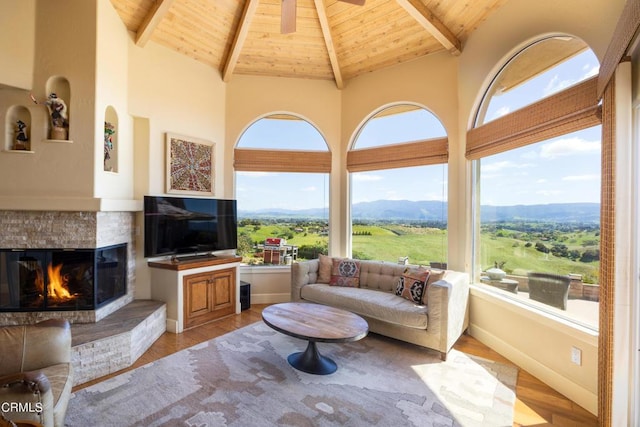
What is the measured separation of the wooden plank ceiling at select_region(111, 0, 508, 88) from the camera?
3568mm

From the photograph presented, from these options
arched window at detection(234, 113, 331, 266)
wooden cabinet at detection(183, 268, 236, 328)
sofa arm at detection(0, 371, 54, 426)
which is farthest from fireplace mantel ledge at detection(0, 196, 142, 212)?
arched window at detection(234, 113, 331, 266)

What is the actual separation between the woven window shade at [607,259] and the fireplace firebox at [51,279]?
4.34 metres

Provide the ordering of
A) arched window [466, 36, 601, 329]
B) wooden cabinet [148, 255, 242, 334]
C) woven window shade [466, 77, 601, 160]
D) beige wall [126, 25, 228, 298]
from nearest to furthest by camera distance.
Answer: woven window shade [466, 77, 601, 160] → arched window [466, 36, 601, 329] → wooden cabinet [148, 255, 242, 334] → beige wall [126, 25, 228, 298]

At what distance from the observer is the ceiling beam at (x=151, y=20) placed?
11.2ft

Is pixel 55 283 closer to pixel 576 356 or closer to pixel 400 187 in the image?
pixel 400 187

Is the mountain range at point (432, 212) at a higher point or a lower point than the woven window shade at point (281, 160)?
lower

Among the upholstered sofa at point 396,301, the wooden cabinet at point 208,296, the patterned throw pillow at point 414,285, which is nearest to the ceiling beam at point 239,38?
the wooden cabinet at point 208,296

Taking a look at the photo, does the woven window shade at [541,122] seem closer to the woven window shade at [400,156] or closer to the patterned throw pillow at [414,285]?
the woven window shade at [400,156]

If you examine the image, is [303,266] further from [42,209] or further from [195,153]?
[42,209]

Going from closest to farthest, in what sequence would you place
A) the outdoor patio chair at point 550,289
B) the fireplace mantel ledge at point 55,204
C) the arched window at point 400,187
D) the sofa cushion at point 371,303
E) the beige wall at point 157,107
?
the outdoor patio chair at point 550,289 → the fireplace mantel ledge at point 55,204 → the sofa cushion at point 371,303 → the beige wall at point 157,107 → the arched window at point 400,187

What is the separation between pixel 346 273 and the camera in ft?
13.9

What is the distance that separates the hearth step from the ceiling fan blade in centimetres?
335

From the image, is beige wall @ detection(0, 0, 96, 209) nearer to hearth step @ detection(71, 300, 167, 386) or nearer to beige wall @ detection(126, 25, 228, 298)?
beige wall @ detection(126, 25, 228, 298)

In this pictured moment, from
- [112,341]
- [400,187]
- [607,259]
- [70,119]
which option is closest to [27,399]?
[112,341]
